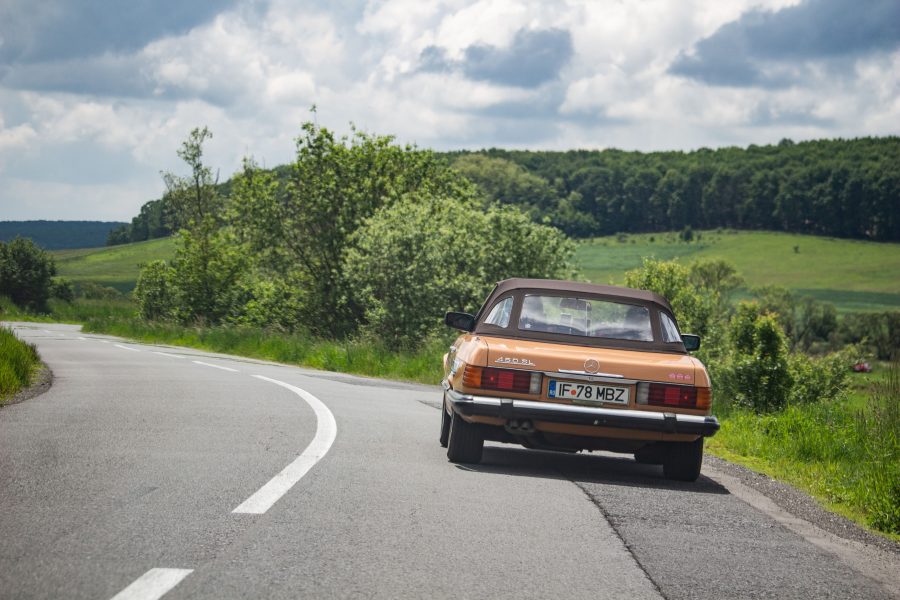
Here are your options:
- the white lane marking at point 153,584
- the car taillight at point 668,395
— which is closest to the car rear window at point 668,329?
the car taillight at point 668,395

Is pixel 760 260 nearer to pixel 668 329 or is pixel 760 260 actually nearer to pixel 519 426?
pixel 668 329

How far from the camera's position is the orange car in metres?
8.26

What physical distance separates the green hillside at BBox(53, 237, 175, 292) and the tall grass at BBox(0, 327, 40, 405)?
108960 millimetres

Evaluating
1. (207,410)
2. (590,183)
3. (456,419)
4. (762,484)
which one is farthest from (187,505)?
(590,183)

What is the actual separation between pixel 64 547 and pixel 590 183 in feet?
456

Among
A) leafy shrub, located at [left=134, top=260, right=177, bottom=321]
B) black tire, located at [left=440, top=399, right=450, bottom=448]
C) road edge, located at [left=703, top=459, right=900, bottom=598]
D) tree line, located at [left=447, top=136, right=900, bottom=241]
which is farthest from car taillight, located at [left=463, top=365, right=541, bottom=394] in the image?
tree line, located at [left=447, top=136, right=900, bottom=241]

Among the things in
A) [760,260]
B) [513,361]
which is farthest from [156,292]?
[760,260]

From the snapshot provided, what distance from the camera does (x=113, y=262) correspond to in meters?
141

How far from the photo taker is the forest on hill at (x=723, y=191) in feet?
439

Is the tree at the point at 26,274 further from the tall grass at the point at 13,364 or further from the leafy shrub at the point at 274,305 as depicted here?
the tall grass at the point at 13,364

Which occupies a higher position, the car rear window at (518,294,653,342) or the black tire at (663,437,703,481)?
the car rear window at (518,294,653,342)

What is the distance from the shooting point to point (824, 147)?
155 metres

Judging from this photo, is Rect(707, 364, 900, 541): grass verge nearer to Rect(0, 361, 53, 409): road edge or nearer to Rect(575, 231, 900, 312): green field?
Rect(0, 361, 53, 409): road edge

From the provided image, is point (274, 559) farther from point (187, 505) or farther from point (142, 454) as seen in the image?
point (142, 454)
